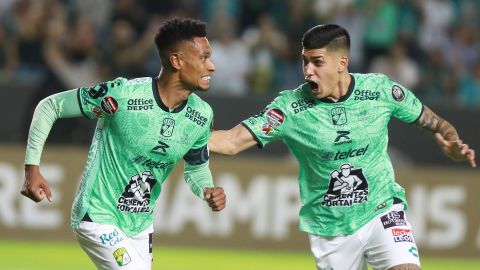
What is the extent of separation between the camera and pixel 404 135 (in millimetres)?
17844

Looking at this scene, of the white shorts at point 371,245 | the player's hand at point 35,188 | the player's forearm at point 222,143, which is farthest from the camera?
the player's forearm at point 222,143

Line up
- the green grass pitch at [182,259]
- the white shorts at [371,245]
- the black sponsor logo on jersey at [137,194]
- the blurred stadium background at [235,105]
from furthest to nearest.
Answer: the blurred stadium background at [235,105]
the green grass pitch at [182,259]
the white shorts at [371,245]
the black sponsor logo on jersey at [137,194]

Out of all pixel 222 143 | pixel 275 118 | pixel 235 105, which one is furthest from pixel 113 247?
pixel 235 105

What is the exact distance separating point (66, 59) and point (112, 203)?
8667 mm

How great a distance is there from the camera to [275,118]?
889cm

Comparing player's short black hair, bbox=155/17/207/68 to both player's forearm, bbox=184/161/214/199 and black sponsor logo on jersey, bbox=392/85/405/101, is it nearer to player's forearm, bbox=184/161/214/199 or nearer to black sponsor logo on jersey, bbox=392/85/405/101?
player's forearm, bbox=184/161/214/199

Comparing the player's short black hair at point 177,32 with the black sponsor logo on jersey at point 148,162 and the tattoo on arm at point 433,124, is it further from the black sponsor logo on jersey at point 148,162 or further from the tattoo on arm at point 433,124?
the tattoo on arm at point 433,124

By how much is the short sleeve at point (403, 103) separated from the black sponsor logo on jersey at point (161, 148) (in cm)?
194

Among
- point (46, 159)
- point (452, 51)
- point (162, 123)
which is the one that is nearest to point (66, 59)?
point (46, 159)

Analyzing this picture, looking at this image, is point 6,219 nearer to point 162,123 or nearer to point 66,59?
point 66,59

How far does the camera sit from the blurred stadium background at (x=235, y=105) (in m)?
15.8

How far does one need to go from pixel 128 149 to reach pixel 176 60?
0.76 meters

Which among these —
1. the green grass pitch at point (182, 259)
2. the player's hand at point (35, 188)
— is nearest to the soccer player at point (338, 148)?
the player's hand at point (35, 188)

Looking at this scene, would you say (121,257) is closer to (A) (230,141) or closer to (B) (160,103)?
(B) (160,103)
